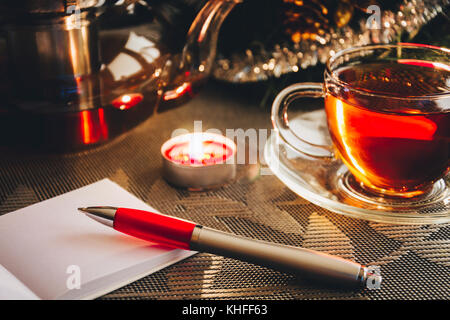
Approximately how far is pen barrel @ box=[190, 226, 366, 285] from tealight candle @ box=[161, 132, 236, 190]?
12 centimetres

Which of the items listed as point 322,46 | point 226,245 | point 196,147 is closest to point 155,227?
point 226,245

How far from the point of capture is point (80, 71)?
50 cm

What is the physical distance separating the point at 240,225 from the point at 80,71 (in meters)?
0.22

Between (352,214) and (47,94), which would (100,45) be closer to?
(47,94)

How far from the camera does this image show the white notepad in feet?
1.19

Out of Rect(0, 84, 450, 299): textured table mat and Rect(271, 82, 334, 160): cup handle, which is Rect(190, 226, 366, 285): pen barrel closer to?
Rect(0, 84, 450, 299): textured table mat

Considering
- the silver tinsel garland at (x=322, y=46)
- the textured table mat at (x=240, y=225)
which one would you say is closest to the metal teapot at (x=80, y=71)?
the textured table mat at (x=240, y=225)

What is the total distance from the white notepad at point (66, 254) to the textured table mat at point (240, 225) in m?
0.01

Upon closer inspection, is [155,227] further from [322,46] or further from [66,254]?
[322,46]

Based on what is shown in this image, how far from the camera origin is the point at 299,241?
44cm

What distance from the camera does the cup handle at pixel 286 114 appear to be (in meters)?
0.51

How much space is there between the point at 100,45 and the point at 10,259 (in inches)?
9.7

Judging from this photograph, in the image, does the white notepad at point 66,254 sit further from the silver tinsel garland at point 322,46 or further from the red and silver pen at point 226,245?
the silver tinsel garland at point 322,46

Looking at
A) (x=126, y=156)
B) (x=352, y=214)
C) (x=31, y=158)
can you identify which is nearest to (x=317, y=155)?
(x=352, y=214)
